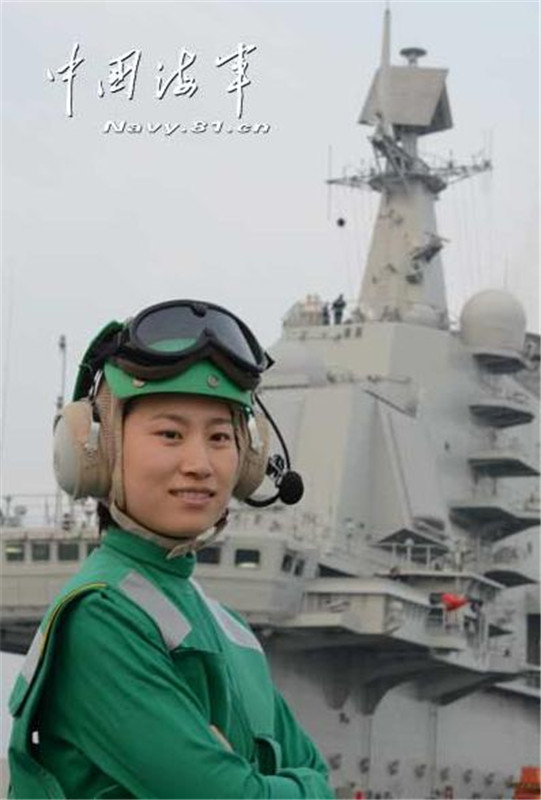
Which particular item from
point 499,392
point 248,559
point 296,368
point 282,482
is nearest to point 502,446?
point 499,392

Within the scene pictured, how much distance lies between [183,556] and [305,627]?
27.6 meters

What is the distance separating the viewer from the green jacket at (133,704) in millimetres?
2764

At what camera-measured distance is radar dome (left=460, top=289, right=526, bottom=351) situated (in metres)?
37.2

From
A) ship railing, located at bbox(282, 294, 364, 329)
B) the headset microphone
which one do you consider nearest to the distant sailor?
ship railing, located at bbox(282, 294, 364, 329)

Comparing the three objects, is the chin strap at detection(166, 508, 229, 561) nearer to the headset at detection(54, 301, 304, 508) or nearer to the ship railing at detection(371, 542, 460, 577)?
the headset at detection(54, 301, 304, 508)

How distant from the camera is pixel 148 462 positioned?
302cm

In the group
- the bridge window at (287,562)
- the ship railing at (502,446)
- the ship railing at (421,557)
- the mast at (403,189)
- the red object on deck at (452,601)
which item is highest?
the mast at (403,189)

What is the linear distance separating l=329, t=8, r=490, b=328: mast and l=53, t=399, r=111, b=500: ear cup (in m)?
35.1

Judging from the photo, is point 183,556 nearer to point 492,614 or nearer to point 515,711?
point 492,614

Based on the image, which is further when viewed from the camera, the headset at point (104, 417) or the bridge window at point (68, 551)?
the bridge window at point (68, 551)

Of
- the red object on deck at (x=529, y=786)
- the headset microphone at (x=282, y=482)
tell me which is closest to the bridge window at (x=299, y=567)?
the red object on deck at (x=529, y=786)

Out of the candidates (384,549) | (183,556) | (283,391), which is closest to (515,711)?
(384,549)

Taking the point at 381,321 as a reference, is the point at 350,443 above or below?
below

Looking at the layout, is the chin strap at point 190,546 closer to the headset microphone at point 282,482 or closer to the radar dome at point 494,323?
the headset microphone at point 282,482
